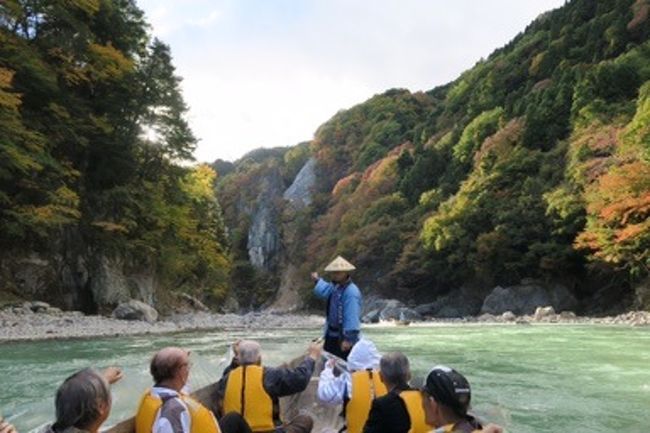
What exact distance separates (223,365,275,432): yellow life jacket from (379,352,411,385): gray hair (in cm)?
85

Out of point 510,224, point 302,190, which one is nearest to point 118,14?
point 510,224

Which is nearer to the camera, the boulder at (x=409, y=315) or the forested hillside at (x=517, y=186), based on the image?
the forested hillside at (x=517, y=186)

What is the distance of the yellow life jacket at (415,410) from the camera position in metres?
3.23

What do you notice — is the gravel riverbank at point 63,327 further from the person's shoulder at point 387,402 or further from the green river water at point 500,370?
the person's shoulder at point 387,402

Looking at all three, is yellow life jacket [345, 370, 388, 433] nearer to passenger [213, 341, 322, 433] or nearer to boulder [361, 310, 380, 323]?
passenger [213, 341, 322, 433]

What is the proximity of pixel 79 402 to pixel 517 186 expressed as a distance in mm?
34449

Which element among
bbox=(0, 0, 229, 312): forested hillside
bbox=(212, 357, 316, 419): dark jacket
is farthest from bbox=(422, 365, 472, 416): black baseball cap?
bbox=(0, 0, 229, 312): forested hillside

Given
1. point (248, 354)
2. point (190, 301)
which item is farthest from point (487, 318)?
point (248, 354)

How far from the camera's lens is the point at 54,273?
68.1ft

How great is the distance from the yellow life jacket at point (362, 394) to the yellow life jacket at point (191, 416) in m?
1.14

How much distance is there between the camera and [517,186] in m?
34.6

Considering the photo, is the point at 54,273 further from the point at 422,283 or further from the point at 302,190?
the point at 302,190

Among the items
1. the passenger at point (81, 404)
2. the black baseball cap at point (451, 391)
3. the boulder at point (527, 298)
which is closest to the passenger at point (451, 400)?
the black baseball cap at point (451, 391)

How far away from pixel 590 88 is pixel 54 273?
28.9m
